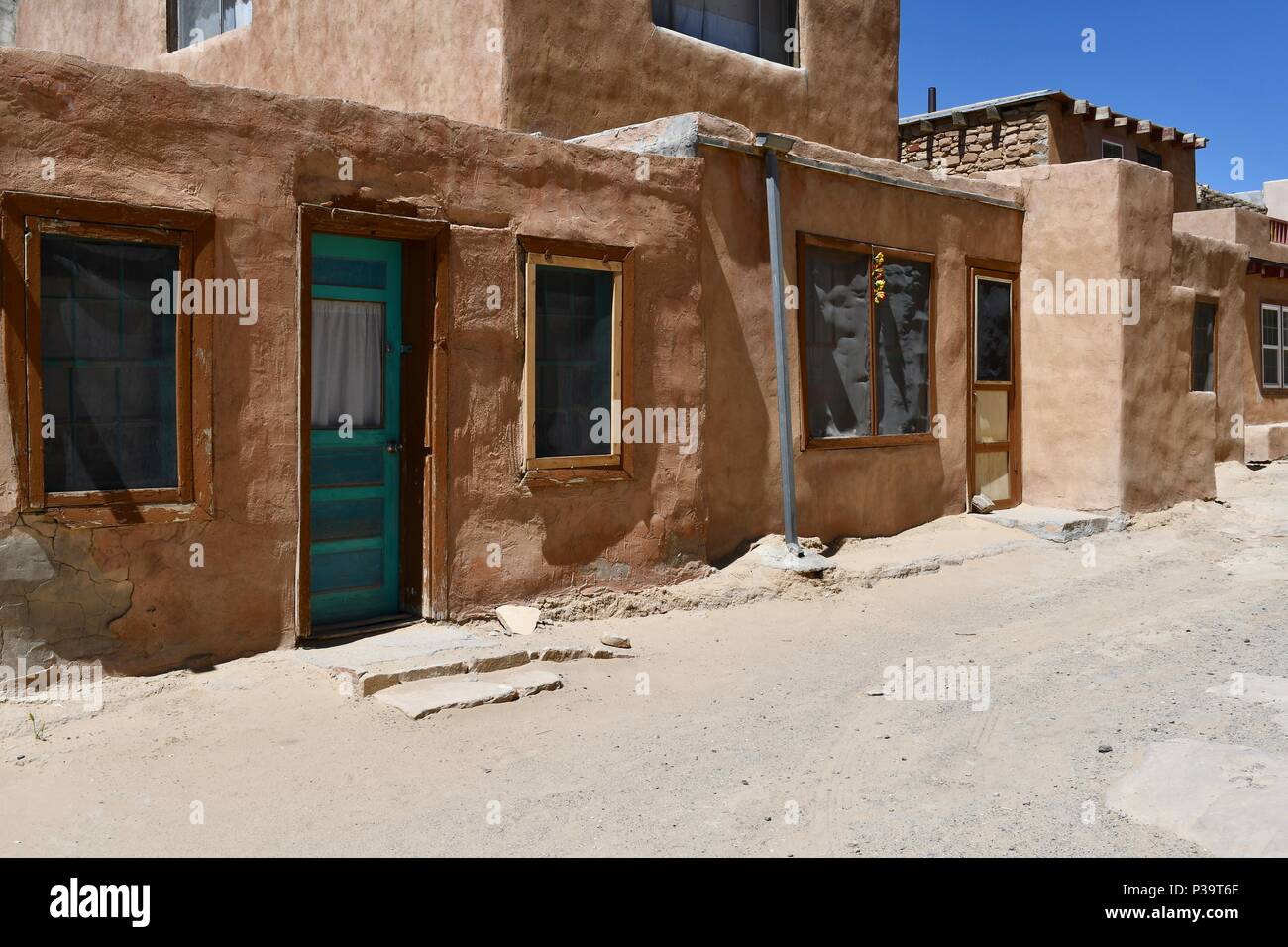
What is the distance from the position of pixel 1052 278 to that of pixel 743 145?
15.1ft

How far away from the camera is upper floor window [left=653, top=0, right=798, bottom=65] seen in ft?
31.8

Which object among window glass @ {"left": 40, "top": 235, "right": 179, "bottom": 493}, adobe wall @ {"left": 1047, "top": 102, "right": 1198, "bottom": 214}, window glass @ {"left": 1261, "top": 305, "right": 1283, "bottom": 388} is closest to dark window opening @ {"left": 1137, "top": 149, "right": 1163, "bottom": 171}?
adobe wall @ {"left": 1047, "top": 102, "right": 1198, "bottom": 214}

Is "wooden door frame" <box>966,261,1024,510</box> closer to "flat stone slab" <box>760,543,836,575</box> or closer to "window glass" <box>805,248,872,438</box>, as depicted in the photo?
"window glass" <box>805,248,872,438</box>

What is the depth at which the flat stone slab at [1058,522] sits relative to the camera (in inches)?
416

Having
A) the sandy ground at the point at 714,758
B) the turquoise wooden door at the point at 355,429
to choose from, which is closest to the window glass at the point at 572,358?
the turquoise wooden door at the point at 355,429

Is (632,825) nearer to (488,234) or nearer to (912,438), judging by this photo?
(488,234)

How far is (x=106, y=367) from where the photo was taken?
18.0 feet

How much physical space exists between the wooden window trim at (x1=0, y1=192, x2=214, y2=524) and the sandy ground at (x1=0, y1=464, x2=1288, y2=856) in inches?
34.3

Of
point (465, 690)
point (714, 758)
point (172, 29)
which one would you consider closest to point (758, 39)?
point (172, 29)

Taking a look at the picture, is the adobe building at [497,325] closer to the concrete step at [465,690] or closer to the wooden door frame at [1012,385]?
the wooden door frame at [1012,385]

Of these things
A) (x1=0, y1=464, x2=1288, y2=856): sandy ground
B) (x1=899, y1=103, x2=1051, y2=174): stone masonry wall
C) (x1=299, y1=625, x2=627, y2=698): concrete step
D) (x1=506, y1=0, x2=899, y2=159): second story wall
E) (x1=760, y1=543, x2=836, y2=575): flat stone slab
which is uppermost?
(x1=899, y1=103, x2=1051, y2=174): stone masonry wall

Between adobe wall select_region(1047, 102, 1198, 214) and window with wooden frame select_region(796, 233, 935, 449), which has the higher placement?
adobe wall select_region(1047, 102, 1198, 214)

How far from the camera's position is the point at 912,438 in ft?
33.6

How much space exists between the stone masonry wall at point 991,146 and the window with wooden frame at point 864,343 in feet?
23.0
